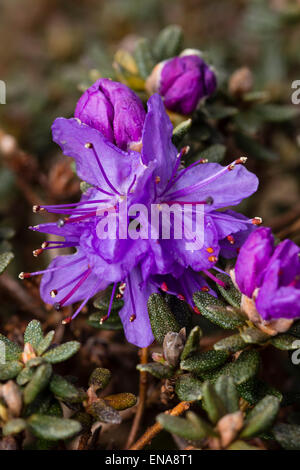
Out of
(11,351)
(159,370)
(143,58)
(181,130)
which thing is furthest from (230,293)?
(143,58)

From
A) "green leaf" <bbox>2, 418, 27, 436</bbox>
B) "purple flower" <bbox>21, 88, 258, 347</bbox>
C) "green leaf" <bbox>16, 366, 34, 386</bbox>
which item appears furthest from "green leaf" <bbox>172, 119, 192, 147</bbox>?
"green leaf" <bbox>2, 418, 27, 436</bbox>

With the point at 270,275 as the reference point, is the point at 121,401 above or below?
below

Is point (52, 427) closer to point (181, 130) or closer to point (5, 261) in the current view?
point (5, 261)

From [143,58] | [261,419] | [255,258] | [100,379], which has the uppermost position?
[143,58]

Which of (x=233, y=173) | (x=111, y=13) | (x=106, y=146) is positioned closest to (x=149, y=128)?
(x=106, y=146)

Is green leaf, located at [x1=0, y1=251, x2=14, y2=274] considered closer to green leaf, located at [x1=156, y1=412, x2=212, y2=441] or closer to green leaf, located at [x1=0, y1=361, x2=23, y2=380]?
green leaf, located at [x1=0, y1=361, x2=23, y2=380]

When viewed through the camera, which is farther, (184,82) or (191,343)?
(184,82)

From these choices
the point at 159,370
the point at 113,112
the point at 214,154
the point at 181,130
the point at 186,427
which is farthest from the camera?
the point at 214,154
